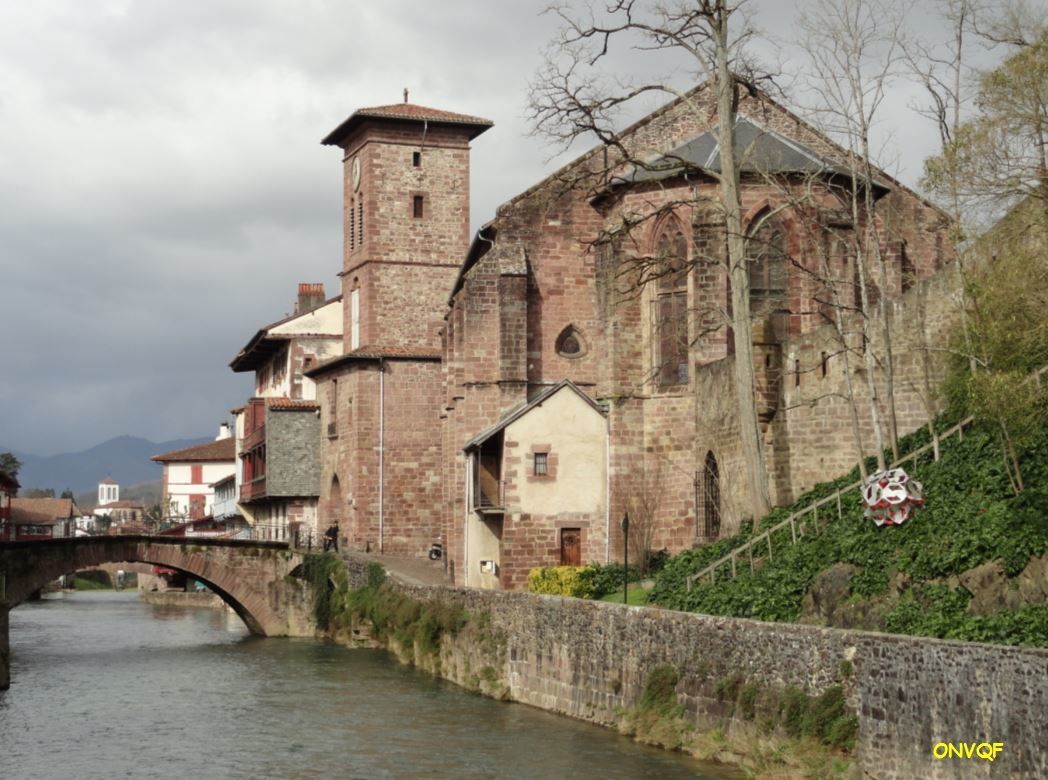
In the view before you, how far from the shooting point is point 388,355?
57.3 m

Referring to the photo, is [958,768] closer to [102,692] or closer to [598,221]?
[102,692]

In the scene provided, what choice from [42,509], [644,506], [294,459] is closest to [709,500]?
[644,506]

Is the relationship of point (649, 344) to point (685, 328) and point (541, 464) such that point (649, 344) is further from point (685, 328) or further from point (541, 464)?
point (541, 464)

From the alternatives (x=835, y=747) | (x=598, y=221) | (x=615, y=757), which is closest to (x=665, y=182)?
(x=598, y=221)

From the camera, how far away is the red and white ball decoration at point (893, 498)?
25344 mm

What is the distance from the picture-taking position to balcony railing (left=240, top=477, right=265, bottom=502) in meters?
66.7

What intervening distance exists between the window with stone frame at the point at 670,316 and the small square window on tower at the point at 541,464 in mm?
3388

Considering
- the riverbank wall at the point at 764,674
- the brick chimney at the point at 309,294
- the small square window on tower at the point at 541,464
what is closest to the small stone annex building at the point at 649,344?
the small square window on tower at the point at 541,464

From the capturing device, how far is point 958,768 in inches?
667

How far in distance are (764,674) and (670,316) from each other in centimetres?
2057

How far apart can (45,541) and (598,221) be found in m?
20.1

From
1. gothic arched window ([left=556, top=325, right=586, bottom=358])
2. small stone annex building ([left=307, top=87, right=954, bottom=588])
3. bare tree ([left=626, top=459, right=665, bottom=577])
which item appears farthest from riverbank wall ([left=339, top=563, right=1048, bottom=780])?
gothic arched window ([left=556, top=325, right=586, bottom=358])

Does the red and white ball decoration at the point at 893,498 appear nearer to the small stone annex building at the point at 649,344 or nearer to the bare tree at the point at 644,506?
the small stone annex building at the point at 649,344

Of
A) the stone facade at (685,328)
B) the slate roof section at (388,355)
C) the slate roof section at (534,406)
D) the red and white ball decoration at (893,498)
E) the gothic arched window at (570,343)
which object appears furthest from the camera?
the slate roof section at (388,355)
